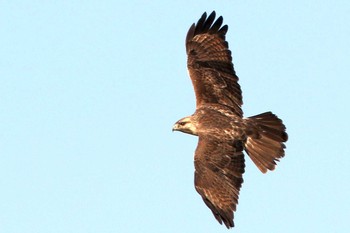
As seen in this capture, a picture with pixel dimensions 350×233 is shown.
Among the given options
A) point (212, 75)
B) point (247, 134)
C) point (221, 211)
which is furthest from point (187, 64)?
point (221, 211)

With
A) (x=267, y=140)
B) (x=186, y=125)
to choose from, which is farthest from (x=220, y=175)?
(x=186, y=125)

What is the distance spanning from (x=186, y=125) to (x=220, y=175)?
197 cm

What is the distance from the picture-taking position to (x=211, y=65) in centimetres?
2167

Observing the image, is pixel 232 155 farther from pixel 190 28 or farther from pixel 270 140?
pixel 190 28

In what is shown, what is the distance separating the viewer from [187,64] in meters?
21.8

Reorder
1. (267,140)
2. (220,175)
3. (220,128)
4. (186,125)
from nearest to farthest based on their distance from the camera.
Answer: (220,175) → (220,128) → (267,140) → (186,125)

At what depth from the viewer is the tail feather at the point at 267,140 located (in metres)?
20.7

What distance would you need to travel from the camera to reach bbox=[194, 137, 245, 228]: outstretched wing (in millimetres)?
19344

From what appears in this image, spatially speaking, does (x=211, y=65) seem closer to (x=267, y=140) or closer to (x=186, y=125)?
(x=186, y=125)

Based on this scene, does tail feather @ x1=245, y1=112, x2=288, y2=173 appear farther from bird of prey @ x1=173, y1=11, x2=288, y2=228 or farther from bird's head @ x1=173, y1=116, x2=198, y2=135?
bird's head @ x1=173, y1=116, x2=198, y2=135

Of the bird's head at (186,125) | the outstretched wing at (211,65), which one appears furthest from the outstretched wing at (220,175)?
the outstretched wing at (211,65)

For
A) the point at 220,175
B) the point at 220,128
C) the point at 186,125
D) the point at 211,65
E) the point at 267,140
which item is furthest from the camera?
the point at 211,65

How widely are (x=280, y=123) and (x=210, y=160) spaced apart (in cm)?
186

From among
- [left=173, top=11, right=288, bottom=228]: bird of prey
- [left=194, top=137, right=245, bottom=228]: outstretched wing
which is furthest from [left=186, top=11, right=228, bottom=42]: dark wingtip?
[left=194, top=137, right=245, bottom=228]: outstretched wing
